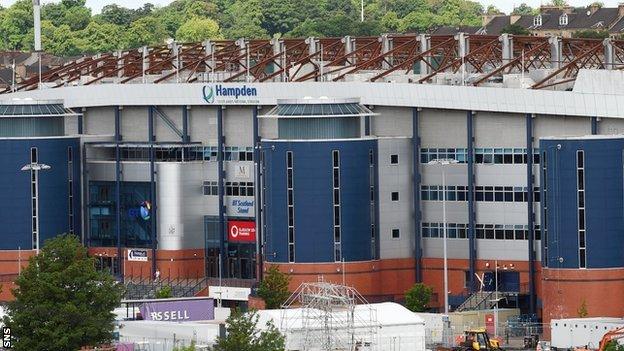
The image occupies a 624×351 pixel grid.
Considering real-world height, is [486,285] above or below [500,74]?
below

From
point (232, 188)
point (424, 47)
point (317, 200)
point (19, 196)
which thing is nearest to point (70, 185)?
point (19, 196)

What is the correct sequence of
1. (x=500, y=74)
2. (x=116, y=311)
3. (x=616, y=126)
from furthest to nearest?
1. (x=500, y=74)
2. (x=616, y=126)
3. (x=116, y=311)

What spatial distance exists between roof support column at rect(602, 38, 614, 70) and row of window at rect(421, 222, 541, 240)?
47.5 feet

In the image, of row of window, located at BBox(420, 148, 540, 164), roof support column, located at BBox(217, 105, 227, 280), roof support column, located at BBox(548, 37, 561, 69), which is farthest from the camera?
roof support column, located at BBox(548, 37, 561, 69)

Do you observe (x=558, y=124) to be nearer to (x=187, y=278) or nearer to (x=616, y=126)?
(x=616, y=126)

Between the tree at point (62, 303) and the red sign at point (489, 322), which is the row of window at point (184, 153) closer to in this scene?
the red sign at point (489, 322)

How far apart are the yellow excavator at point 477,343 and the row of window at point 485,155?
2412cm

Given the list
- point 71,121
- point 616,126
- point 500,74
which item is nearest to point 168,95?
point 71,121

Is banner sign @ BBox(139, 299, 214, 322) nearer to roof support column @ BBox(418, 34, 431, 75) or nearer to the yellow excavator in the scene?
the yellow excavator

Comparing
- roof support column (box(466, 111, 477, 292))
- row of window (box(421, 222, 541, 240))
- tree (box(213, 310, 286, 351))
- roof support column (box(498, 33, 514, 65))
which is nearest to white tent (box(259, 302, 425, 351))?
tree (box(213, 310, 286, 351))

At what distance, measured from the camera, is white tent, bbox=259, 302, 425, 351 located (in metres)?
134

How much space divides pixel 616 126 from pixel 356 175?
53.9ft

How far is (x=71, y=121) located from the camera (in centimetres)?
17938

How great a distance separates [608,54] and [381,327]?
39.9 meters
